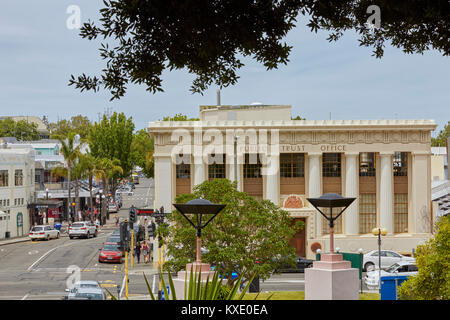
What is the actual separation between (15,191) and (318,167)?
3355 cm

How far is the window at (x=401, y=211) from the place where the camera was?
48438 mm

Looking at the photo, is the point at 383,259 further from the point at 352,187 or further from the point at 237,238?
the point at 237,238

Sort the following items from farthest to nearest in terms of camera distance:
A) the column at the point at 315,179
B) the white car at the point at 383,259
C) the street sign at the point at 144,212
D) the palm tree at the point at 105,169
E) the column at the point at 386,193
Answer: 1. the palm tree at the point at 105,169
2. the column at the point at 386,193
3. the column at the point at 315,179
4. the white car at the point at 383,259
5. the street sign at the point at 144,212

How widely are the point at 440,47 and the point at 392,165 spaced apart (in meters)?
39.3

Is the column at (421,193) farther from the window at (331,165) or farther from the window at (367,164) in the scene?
the window at (331,165)

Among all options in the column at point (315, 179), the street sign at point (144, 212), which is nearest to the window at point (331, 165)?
the column at point (315, 179)

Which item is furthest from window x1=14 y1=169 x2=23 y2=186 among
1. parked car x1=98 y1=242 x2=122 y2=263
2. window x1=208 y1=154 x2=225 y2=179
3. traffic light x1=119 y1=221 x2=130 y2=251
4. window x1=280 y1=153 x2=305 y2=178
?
traffic light x1=119 y1=221 x2=130 y2=251

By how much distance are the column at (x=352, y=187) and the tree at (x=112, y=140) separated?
1739 inches

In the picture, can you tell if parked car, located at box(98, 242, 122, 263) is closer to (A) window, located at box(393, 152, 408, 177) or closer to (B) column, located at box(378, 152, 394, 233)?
(B) column, located at box(378, 152, 394, 233)

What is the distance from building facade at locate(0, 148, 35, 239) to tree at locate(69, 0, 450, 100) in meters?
58.4

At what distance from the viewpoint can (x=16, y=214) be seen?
6650 centimetres

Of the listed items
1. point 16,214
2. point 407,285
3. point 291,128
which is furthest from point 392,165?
point 16,214

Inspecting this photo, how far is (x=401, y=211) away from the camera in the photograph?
4872cm

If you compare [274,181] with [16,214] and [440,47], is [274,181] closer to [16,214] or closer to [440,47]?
[16,214]
